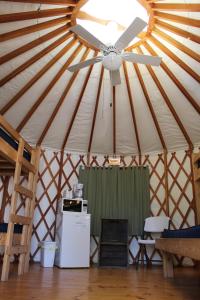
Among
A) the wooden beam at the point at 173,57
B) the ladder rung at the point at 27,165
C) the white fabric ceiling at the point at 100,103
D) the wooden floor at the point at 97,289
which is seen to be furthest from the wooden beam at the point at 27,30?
the wooden floor at the point at 97,289

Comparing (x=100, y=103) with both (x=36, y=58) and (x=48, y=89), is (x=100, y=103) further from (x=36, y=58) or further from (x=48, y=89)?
(x=36, y=58)

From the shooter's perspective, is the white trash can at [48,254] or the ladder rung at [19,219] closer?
the ladder rung at [19,219]

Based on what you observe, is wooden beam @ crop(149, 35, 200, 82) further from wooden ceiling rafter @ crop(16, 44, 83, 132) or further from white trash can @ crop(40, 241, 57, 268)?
white trash can @ crop(40, 241, 57, 268)

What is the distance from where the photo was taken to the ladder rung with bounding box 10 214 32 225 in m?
2.97

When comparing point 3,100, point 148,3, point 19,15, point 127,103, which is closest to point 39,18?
point 19,15

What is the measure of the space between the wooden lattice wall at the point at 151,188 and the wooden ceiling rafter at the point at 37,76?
138 cm

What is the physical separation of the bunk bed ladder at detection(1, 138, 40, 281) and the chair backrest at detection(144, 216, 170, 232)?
6.76 ft

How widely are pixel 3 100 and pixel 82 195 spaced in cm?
225

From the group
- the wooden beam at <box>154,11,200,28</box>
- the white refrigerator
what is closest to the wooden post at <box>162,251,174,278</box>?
the white refrigerator

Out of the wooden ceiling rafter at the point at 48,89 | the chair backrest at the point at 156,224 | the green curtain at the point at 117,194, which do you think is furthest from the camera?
the green curtain at the point at 117,194

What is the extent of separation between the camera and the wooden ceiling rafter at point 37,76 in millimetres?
3520

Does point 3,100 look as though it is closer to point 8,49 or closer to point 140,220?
point 8,49

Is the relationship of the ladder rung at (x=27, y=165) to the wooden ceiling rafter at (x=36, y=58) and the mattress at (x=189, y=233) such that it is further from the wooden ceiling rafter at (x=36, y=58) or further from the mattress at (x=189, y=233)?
the mattress at (x=189, y=233)

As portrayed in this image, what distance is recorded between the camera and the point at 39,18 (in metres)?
2.96
